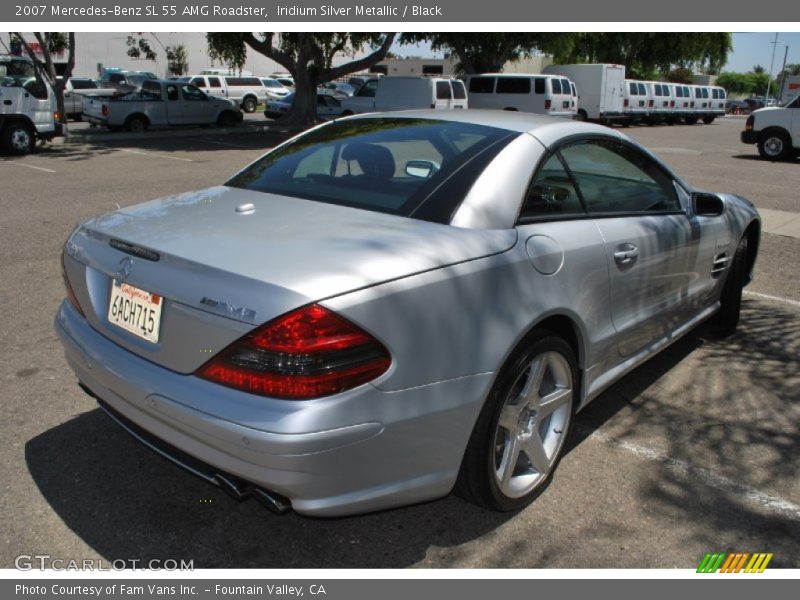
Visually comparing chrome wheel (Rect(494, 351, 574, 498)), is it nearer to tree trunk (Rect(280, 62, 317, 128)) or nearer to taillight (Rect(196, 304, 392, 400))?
taillight (Rect(196, 304, 392, 400))

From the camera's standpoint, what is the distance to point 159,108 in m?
22.2

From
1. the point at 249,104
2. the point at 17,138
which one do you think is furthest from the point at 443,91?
the point at 249,104

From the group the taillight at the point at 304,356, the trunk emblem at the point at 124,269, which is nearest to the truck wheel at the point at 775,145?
the taillight at the point at 304,356

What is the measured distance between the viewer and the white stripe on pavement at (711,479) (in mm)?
3146

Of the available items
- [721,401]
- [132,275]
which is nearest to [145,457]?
[132,275]

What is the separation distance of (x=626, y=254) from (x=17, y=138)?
15.2 meters

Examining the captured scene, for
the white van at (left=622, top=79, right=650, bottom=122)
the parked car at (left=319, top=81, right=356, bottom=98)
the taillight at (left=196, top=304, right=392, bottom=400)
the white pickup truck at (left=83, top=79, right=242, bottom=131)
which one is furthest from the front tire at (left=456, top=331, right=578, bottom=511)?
the parked car at (left=319, top=81, right=356, bottom=98)

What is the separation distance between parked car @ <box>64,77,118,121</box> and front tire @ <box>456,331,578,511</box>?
23569mm

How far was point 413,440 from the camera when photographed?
2.41 metres

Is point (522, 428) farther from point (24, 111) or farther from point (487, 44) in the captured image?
point (487, 44)

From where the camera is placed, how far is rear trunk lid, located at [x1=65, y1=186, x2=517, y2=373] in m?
2.25

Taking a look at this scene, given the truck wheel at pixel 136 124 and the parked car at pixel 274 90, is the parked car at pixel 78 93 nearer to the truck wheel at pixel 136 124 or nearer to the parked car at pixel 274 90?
the truck wheel at pixel 136 124

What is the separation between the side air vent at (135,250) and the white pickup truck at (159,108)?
2045cm

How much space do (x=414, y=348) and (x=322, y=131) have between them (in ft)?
6.55
